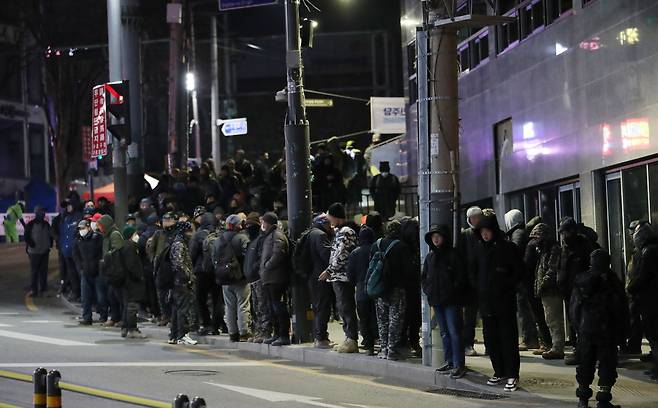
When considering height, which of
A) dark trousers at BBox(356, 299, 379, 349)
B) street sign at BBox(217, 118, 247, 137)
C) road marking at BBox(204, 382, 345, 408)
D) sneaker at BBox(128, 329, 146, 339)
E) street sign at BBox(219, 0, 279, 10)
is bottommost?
road marking at BBox(204, 382, 345, 408)

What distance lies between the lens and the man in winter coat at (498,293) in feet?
42.7

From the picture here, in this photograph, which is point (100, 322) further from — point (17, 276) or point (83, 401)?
point (83, 401)

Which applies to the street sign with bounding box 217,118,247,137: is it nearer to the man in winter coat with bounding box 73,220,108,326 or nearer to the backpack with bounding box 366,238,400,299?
the man in winter coat with bounding box 73,220,108,326

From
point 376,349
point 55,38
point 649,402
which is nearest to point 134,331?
point 376,349

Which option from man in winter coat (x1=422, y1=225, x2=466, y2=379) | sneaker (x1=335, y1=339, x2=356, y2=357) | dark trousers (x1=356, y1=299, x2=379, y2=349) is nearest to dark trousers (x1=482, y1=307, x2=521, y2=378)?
man in winter coat (x1=422, y1=225, x2=466, y2=379)

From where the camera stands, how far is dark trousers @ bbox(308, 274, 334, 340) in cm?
1694

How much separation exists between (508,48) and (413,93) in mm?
6400

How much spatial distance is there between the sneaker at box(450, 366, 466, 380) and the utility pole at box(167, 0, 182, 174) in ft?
73.6

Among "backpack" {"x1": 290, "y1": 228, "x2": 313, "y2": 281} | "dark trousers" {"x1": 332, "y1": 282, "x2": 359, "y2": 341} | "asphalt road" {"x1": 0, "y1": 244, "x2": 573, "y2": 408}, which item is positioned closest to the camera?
"asphalt road" {"x1": 0, "y1": 244, "x2": 573, "y2": 408}

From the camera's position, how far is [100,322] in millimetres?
21656

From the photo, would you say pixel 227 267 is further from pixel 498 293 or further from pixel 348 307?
Result: pixel 498 293

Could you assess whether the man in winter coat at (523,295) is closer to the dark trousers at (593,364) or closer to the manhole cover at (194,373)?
the dark trousers at (593,364)

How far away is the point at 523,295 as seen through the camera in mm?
15930

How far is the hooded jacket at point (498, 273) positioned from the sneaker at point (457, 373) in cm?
88
